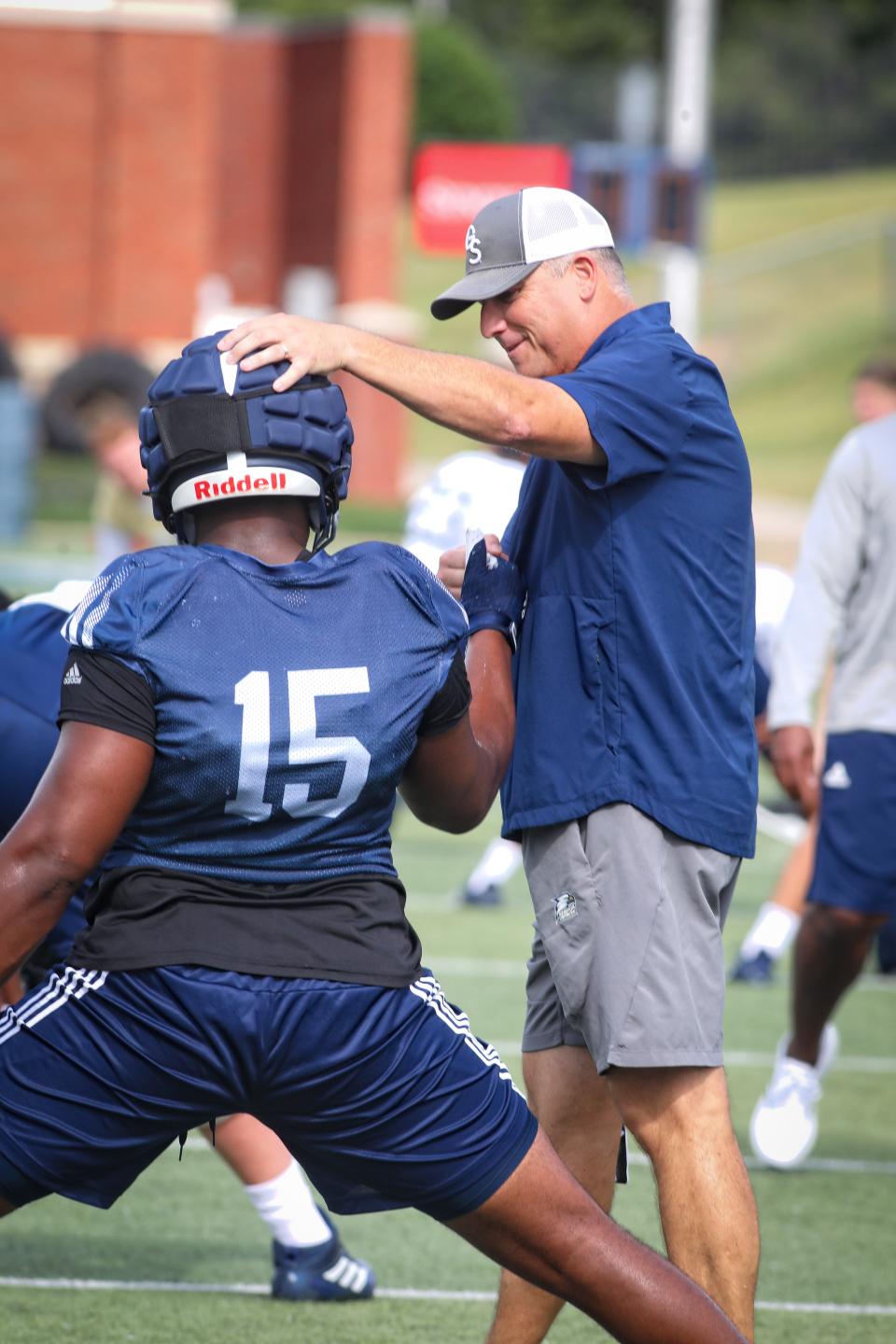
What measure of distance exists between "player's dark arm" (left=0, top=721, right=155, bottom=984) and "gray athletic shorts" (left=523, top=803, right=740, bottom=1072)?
1079 mm

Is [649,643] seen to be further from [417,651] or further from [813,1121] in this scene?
[813,1121]

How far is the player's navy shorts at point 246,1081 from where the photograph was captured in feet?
10.1

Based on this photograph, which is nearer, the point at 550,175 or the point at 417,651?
the point at 417,651

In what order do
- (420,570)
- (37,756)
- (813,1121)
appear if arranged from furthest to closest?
(813,1121) → (37,756) → (420,570)

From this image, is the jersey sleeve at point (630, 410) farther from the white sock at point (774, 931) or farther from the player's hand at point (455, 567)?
the white sock at point (774, 931)

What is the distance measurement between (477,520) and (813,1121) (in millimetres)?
2217

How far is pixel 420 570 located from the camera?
3.28 meters

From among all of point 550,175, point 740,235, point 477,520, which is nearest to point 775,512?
point 550,175

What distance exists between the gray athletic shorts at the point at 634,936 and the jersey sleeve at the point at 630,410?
2.05ft

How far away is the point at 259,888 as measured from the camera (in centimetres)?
315

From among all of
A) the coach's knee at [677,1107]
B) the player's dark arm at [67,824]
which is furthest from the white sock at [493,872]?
the player's dark arm at [67,824]

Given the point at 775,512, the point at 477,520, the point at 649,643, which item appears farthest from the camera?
the point at 775,512

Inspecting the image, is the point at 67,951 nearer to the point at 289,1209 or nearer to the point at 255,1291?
the point at 289,1209

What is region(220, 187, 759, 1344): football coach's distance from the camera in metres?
3.76
